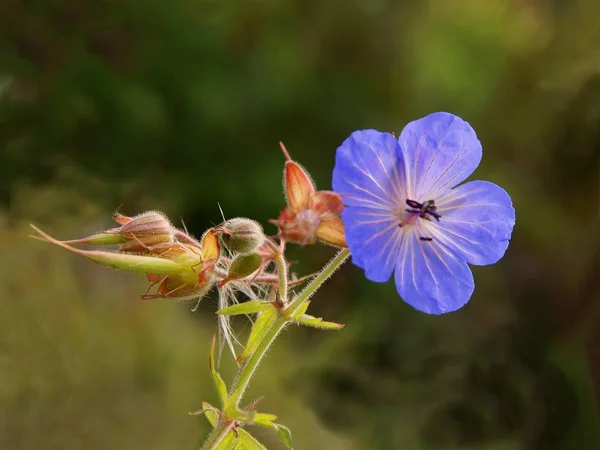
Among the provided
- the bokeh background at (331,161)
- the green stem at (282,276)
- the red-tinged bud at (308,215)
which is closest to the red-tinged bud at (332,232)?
the red-tinged bud at (308,215)

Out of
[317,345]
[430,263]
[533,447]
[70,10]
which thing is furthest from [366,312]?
[430,263]

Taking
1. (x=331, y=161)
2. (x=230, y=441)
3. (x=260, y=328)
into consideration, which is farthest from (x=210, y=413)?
(x=331, y=161)

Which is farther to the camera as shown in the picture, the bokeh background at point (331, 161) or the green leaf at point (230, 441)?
the bokeh background at point (331, 161)

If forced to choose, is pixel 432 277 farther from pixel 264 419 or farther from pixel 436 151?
pixel 264 419

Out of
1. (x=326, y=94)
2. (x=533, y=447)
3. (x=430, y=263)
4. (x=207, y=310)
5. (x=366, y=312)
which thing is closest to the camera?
(x=430, y=263)

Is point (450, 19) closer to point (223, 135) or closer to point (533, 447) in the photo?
point (223, 135)

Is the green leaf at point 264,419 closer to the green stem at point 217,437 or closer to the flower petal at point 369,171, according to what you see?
the green stem at point 217,437
